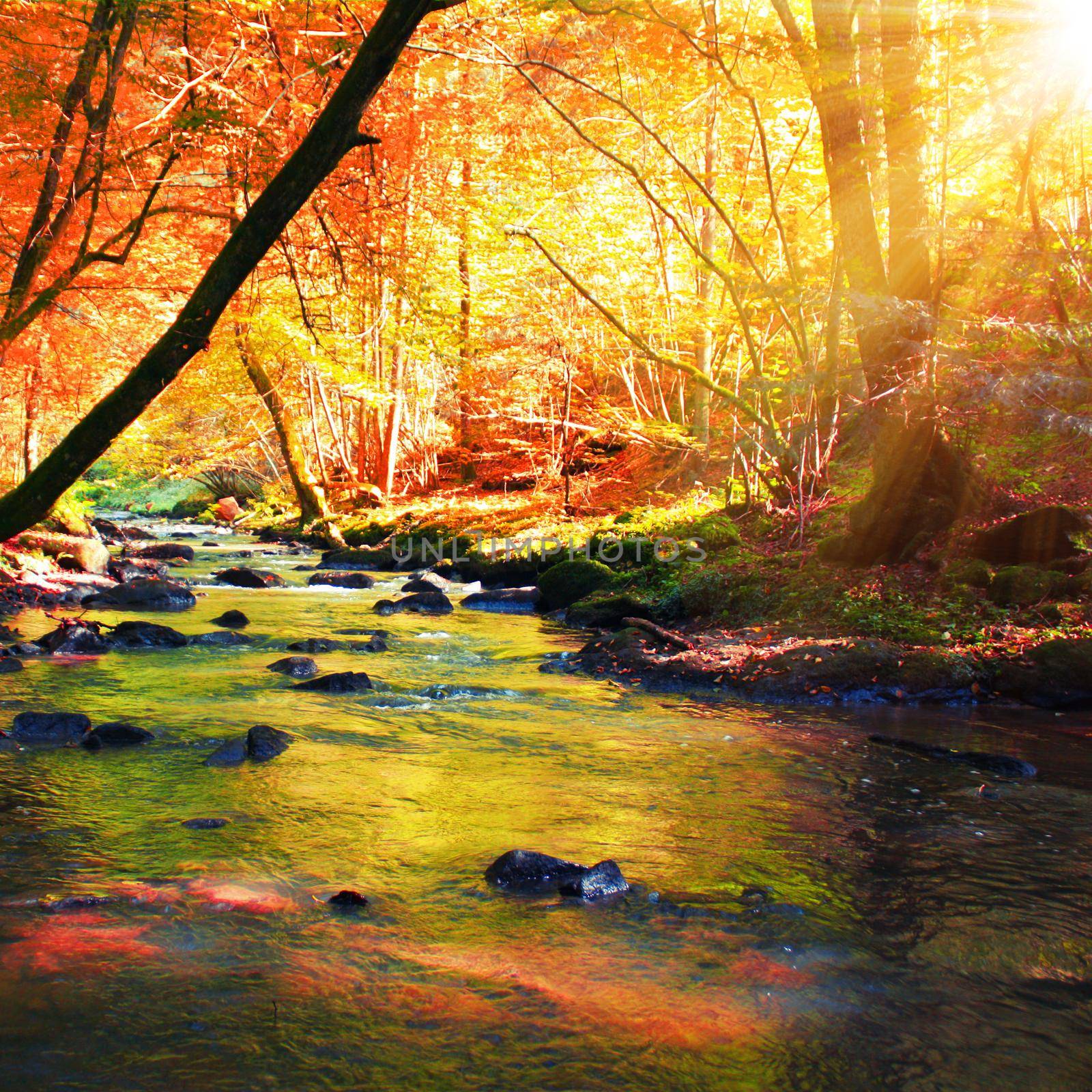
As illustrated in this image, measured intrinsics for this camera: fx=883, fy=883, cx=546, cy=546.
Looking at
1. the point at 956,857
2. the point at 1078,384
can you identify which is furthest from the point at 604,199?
the point at 956,857

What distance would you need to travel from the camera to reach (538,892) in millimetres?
3947

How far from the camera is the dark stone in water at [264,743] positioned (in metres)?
5.78

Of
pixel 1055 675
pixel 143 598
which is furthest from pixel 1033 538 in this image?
pixel 143 598

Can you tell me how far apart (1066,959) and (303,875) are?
3.21 m

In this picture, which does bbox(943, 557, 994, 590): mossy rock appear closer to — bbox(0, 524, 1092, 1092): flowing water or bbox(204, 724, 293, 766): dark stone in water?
bbox(0, 524, 1092, 1092): flowing water

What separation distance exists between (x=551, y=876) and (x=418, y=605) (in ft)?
29.5

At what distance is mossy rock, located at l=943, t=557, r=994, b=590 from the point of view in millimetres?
8453

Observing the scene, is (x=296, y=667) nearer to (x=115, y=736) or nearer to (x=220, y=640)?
(x=220, y=640)

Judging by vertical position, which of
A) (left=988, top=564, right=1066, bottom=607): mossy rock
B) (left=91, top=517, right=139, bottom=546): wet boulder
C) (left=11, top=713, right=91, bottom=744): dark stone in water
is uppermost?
(left=988, top=564, right=1066, bottom=607): mossy rock

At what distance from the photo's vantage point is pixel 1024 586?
26.5ft

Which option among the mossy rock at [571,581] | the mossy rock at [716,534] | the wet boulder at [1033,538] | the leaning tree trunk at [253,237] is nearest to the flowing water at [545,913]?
the leaning tree trunk at [253,237]

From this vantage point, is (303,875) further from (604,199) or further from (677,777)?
(604,199)

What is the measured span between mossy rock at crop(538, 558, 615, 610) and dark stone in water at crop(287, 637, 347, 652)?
12.1ft

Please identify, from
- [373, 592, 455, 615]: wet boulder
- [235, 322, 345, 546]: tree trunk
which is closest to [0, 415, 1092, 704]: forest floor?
[373, 592, 455, 615]: wet boulder
